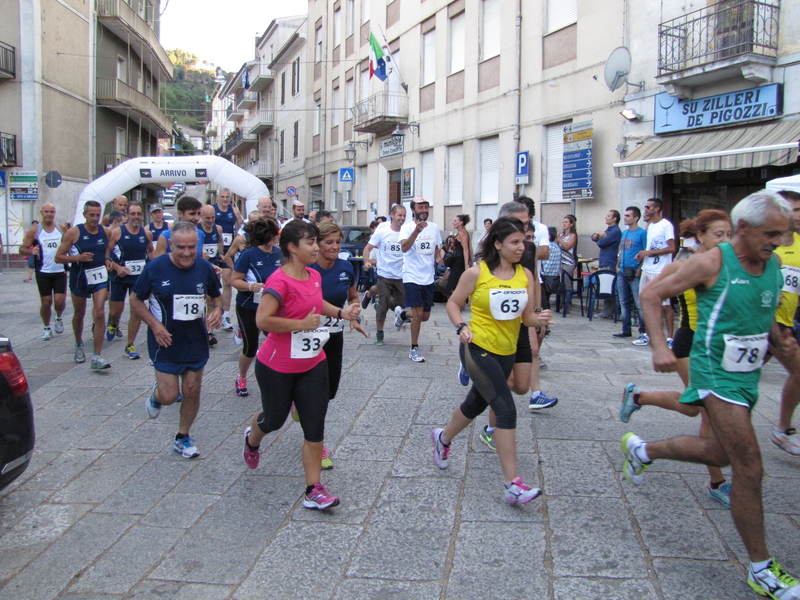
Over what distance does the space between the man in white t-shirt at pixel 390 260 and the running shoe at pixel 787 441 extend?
4.93m

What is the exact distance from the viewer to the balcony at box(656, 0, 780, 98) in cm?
1101

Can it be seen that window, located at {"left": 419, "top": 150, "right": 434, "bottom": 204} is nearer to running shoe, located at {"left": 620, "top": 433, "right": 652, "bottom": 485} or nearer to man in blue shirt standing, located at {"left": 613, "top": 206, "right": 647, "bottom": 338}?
man in blue shirt standing, located at {"left": 613, "top": 206, "right": 647, "bottom": 338}

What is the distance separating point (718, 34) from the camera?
11750mm

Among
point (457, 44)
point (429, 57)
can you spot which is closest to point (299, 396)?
point (457, 44)

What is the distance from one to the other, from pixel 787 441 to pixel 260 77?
43534 mm

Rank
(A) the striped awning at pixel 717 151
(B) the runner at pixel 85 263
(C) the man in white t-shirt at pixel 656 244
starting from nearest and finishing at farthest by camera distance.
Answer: (B) the runner at pixel 85 263, (C) the man in white t-shirt at pixel 656 244, (A) the striped awning at pixel 717 151

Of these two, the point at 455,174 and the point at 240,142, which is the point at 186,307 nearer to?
the point at 455,174

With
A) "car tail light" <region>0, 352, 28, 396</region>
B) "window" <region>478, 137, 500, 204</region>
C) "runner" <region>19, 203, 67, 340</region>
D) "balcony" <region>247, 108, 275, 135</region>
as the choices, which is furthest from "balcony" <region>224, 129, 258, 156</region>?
"car tail light" <region>0, 352, 28, 396</region>

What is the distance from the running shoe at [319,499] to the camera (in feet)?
12.7

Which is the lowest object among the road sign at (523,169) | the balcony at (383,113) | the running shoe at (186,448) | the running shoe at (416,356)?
the running shoe at (186,448)

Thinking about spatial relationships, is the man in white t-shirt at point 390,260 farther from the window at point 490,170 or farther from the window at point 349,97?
the window at point 349,97

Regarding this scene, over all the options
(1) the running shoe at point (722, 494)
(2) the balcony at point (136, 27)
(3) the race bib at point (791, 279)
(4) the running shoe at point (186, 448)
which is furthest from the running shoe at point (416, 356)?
(2) the balcony at point (136, 27)

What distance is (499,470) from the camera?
14.9 feet

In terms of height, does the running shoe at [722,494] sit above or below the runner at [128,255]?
below
